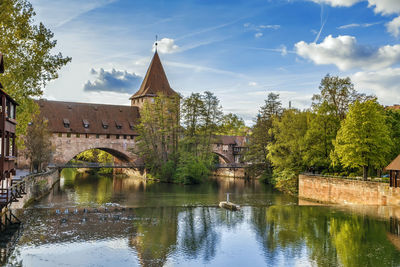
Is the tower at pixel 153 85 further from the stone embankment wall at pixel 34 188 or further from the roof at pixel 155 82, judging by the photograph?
the stone embankment wall at pixel 34 188

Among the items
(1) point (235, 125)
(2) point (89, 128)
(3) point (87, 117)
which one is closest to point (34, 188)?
(2) point (89, 128)

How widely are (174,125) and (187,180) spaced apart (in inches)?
263

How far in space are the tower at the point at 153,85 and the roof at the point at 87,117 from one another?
2292mm

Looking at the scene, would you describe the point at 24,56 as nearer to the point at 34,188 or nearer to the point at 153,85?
the point at 34,188

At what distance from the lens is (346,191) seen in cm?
2684

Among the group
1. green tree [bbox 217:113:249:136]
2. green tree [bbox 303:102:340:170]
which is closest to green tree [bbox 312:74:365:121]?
green tree [bbox 303:102:340:170]

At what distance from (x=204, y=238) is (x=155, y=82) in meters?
41.5

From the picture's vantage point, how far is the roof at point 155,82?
183ft

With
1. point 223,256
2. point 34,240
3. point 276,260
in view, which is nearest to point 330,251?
point 276,260

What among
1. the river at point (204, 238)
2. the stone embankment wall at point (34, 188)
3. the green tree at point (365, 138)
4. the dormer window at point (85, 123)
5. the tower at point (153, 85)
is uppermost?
the tower at point (153, 85)

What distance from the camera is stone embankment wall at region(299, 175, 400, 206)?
23.6 m

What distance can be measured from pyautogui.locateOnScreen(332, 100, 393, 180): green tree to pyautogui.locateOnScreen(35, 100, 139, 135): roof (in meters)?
31.5

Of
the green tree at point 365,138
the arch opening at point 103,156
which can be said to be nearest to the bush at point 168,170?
the arch opening at point 103,156

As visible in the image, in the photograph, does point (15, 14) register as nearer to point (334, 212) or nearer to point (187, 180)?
point (334, 212)
